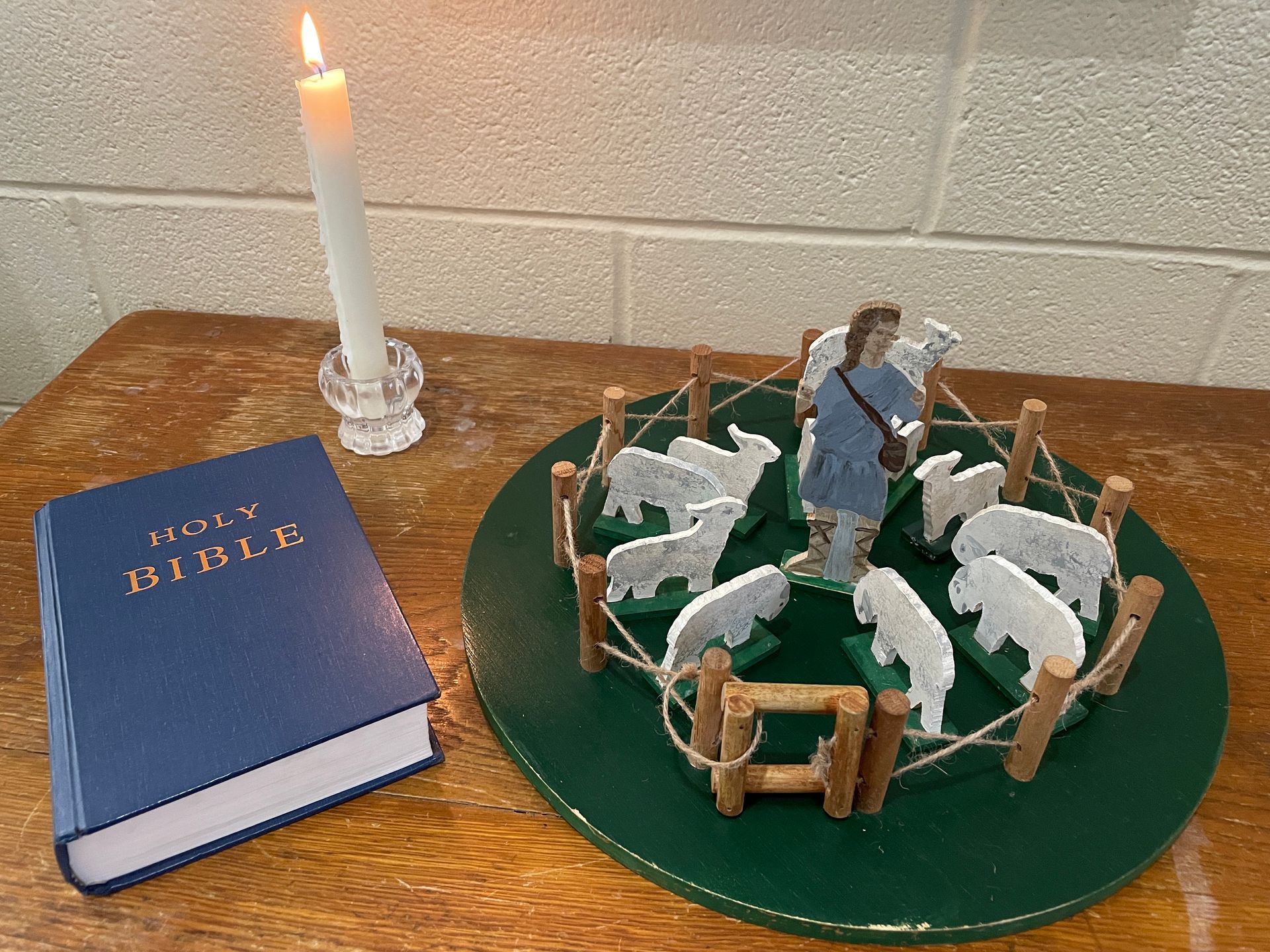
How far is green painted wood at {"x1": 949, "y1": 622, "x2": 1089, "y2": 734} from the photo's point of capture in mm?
691

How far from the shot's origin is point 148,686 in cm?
64

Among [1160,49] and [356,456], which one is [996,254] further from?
[356,456]

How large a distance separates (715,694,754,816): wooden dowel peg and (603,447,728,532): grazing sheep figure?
261 millimetres

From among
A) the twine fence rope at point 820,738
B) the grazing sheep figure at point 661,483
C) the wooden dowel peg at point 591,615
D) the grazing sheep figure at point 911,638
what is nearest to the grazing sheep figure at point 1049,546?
the twine fence rope at point 820,738

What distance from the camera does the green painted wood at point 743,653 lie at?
2.33 feet

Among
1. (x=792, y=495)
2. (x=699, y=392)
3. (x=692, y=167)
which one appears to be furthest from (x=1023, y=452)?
(x=692, y=167)

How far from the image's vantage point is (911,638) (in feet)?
2.27

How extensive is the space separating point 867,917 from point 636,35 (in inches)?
37.3

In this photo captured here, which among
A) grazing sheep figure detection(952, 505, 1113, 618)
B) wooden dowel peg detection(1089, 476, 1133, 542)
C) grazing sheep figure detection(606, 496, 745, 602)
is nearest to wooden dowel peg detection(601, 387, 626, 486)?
grazing sheep figure detection(606, 496, 745, 602)

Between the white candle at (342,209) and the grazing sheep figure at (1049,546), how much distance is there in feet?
2.09

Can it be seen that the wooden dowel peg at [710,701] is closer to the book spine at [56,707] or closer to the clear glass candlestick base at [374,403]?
the book spine at [56,707]

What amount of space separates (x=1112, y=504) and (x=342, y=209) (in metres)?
0.78

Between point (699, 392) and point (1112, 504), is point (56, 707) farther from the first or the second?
point (1112, 504)

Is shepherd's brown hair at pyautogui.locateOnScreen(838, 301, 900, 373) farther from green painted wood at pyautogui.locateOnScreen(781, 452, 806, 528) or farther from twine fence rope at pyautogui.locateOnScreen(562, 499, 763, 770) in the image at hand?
twine fence rope at pyautogui.locateOnScreen(562, 499, 763, 770)
